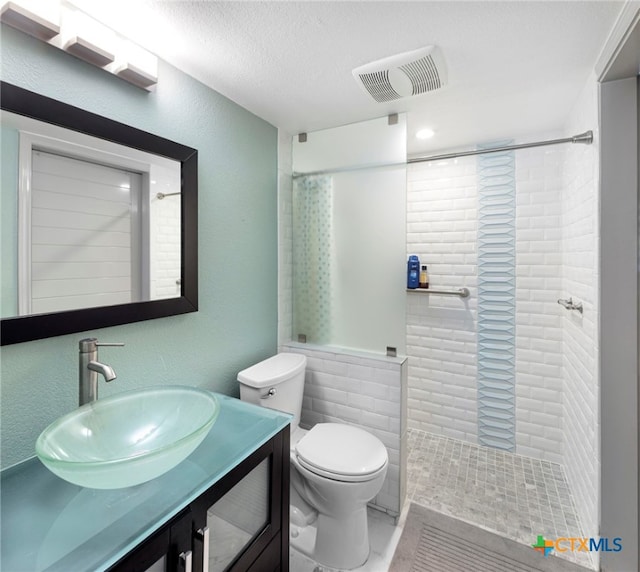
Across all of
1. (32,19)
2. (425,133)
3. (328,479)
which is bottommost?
(328,479)

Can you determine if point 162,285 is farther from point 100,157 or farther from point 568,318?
point 568,318

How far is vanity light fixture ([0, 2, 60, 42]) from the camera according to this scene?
96cm

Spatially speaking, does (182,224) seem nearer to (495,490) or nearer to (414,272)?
(414,272)

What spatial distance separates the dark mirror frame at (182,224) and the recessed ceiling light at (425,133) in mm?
1493

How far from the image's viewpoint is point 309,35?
1311 millimetres

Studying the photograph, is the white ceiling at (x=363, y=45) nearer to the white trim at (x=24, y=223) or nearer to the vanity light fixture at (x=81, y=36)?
the vanity light fixture at (x=81, y=36)

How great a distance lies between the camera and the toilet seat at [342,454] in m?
1.46

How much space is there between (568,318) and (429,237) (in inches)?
42.0

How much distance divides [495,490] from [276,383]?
4.98 feet

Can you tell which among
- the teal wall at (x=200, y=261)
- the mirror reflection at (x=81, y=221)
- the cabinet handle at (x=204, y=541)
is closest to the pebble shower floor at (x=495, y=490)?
the teal wall at (x=200, y=261)

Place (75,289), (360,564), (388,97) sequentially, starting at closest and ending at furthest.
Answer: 1. (75,289)
2. (360,564)
3. (388,97)

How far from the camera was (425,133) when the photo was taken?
2258 millimetres

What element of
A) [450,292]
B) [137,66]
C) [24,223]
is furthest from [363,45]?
[450,292]

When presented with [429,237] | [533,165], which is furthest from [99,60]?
[533,165]
